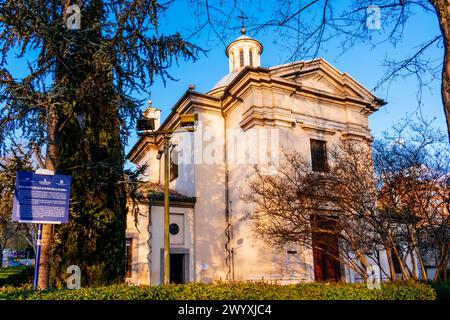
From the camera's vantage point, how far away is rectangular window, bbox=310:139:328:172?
18.8 meters

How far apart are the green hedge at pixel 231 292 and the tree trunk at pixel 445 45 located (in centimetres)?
362

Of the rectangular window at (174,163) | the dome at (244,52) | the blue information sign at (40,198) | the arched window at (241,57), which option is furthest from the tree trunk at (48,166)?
the arched window at (241,57)

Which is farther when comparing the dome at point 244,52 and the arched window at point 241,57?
the arched window at point 241,57

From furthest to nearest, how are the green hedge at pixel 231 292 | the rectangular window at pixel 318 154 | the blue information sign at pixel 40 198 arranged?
the rectangular window at pixel 318 154 → the blue information sign at pixel 40 198 → the green hedge at pixel 231 292

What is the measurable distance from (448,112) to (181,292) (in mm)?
4799

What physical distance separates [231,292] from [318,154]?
549 inches

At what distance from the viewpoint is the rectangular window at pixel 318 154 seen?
61.7 ft

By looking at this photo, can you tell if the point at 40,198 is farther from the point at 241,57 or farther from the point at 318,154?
the point at 241,57

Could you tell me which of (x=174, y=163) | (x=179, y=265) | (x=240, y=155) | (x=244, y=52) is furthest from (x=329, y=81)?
(x=179, y=265)

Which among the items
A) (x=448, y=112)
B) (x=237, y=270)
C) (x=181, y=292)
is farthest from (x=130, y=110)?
(x=237, y=270)

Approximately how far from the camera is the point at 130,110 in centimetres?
988

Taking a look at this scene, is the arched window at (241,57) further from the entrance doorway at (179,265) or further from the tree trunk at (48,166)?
the tree trunk at (48,166)

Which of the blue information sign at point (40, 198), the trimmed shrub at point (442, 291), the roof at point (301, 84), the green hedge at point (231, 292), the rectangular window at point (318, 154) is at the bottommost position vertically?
the trimmed shrub at point (442, 291)

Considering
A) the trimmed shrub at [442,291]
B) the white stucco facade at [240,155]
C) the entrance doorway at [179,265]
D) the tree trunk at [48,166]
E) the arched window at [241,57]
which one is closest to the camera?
the trimmed shrub at [442,291]
